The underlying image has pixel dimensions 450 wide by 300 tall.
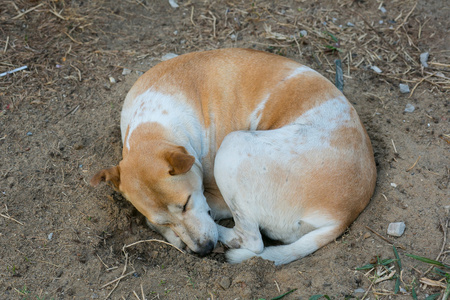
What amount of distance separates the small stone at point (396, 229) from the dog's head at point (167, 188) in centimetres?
141

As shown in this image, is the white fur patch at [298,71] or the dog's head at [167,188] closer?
the dog's head at [167,188]

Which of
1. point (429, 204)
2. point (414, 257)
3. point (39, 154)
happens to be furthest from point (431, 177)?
point (39, 154)

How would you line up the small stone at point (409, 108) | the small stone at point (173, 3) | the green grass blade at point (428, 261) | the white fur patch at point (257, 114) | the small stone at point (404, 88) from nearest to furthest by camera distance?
1. the green grass blade at point (428, 261)
2. the white fur patch at point (257, 114)
3. the small stone at point (409, 108)
4. the small stone at point (404, 88)
5. the small stone at point (173, 3)

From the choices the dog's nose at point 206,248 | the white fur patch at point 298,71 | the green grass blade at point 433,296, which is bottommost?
the dog's nose at point 206,248

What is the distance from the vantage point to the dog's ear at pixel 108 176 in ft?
11.6

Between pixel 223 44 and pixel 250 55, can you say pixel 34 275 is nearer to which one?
pixel 250 55

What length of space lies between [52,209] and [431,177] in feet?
11.1

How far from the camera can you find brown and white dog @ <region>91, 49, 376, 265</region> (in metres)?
3.54

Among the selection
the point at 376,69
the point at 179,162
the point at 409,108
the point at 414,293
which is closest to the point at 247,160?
the point at 179,162

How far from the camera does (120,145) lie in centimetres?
462

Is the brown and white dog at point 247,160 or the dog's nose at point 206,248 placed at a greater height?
the brown and white dog at point 247,160

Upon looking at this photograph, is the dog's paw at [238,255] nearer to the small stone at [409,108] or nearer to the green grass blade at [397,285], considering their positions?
the green grass blade at [397,285]

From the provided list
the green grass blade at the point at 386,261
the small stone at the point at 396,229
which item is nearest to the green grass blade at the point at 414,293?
the green grass blade at the point at 386,261

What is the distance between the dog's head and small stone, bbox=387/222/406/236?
55.6 inches
